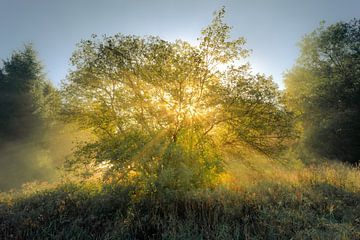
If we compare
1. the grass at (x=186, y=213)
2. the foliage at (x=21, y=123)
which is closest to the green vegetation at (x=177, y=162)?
the grass at (x=186, y=213)

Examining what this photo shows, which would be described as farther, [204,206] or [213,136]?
[213,136]

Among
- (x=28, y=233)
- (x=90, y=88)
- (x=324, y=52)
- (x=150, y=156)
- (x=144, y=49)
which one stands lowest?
(x=28, y=233)

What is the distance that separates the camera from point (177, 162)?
26.8 feet

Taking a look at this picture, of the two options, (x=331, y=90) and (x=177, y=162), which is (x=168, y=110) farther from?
(x=331, y=90)

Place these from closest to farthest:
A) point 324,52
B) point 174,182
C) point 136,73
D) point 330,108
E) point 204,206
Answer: point 204,206, point 174,182, point 136,73, point 330,108, point 324,52

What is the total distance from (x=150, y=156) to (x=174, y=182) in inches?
44.5

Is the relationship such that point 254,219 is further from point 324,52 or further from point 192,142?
point 324,52

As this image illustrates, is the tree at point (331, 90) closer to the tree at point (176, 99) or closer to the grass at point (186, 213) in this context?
the tree at point (176, 99)

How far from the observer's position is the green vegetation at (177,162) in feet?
17.9

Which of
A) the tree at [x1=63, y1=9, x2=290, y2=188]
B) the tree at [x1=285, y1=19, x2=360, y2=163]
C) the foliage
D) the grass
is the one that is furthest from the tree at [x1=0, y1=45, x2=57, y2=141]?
the tree at [x1=285, y1=19, x2=360, y2=163]

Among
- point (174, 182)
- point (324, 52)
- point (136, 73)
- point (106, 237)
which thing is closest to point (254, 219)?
point (174, 182)

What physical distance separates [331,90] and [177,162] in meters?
18.4

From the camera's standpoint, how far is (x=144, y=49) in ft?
33.9

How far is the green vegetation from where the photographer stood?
546 cm
